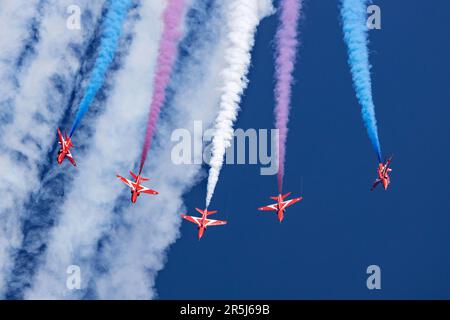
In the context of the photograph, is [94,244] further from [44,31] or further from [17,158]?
[44,31]

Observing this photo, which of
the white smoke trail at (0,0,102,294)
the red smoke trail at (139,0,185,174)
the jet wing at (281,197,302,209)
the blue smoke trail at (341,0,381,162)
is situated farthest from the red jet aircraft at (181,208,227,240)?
the blue smoke trail at (341,0,381,162)

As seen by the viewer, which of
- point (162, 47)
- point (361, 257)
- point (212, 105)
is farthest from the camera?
point (361, 257)

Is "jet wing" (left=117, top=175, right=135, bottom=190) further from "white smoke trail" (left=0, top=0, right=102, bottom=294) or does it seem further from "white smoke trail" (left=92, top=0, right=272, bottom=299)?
"white smoke trail" (left=0, top=0, right=102, bottom=294)

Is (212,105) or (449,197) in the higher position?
(212,105)

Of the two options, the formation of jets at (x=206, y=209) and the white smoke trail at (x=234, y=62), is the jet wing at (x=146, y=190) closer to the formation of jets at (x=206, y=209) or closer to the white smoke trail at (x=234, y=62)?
the formation of jets at (x=206, y=209)

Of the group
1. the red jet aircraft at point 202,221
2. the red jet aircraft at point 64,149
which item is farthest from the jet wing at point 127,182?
the red jet aircraft at point 202,221

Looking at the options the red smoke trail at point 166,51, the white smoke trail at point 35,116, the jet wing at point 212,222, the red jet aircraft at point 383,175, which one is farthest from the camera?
the jet wing at point 212,222
